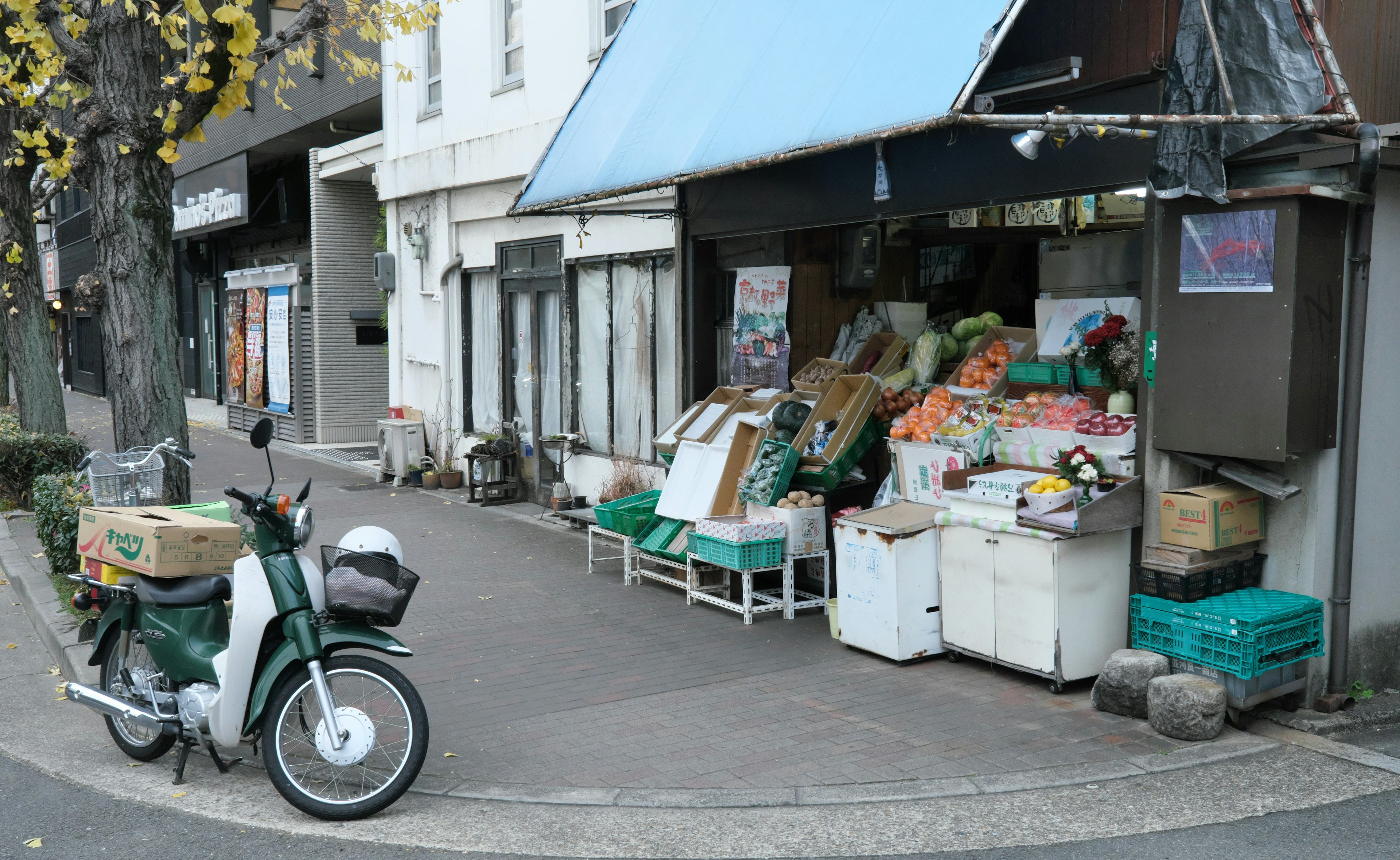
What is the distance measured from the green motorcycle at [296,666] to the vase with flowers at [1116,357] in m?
4.25

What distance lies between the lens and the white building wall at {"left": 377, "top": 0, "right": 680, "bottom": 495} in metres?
11.8

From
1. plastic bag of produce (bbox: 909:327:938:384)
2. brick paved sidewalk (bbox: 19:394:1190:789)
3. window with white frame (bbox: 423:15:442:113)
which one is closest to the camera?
brick paved sidewalk (bbox: 19:394:1190:789)

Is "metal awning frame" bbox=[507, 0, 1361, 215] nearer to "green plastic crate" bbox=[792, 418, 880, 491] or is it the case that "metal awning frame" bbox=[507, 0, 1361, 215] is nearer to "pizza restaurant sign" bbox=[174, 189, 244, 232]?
"green plastic crate" bbox=[792, 418, 880, 491]

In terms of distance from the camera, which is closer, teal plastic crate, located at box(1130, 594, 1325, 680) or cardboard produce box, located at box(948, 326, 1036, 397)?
teal plastic crate, located at box(1130, 594, 1325, 680)

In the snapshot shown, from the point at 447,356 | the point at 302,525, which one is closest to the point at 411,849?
the point at 302,525

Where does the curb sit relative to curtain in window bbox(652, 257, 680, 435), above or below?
below

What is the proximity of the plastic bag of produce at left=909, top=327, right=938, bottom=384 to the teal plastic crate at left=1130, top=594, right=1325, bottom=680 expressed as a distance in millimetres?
2993

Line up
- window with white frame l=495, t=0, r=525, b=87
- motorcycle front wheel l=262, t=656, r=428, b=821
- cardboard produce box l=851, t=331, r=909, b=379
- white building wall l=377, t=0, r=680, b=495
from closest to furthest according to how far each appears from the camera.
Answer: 1. motorcycle front wheel l=262, t=656, r=428, b=821
2. cardboard produce box l=851, t=331, r=909, b=379
3. white building wall l=377, t=0, r=680, b=495
4. window with white frame l=495, t=0, r=525, b=87

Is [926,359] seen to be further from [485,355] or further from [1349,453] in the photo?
[485,355]

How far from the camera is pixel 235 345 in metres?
22.4

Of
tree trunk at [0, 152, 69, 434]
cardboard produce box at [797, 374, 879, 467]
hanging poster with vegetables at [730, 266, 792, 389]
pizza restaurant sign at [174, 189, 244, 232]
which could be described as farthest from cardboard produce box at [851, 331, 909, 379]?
pizza restaurant sign at [174, 189, 244, 232]

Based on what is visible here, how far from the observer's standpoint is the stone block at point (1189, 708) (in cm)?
553

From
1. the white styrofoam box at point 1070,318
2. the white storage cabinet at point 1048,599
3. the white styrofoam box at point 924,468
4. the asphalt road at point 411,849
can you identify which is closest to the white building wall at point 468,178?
the white styrofoam box at point 924,468

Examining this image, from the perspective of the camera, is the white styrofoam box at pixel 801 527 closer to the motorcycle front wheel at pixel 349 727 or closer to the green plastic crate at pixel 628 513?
the green plastic crate at pixel 628 513
